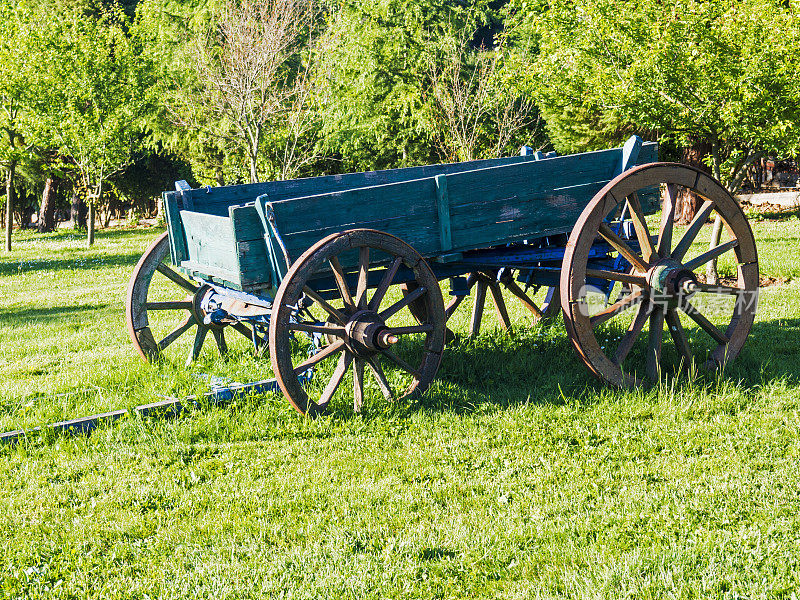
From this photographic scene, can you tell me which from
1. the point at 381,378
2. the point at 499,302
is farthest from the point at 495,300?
the point at 381,378

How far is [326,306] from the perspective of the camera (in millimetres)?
Answer: 4645

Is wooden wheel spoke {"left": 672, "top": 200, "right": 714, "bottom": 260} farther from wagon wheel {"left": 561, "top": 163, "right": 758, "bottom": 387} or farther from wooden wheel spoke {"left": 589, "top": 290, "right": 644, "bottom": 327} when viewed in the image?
wooden wheel spoke {"left": 589, "top": 290, "right": 644, "bottom": 327}

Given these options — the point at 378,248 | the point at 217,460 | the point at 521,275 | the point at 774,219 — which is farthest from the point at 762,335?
the point at 774,219

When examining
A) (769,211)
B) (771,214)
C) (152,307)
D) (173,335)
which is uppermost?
(769,211)

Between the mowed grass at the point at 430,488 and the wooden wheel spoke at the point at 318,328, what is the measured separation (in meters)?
0.55

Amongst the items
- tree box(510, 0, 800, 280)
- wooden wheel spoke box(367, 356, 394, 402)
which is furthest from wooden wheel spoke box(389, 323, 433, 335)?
tree box(510, 0, 800, 280)

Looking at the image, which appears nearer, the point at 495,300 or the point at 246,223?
the point at 246,223

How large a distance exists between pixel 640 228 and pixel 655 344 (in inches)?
31.4

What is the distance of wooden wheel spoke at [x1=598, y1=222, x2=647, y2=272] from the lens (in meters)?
4.93

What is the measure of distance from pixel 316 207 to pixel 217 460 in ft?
5.32

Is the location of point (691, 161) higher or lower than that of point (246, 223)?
higher

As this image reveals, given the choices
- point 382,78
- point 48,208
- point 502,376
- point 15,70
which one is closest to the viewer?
point 502,376

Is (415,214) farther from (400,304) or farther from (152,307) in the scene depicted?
(152,307)

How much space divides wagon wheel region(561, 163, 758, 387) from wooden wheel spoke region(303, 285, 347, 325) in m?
1.38
